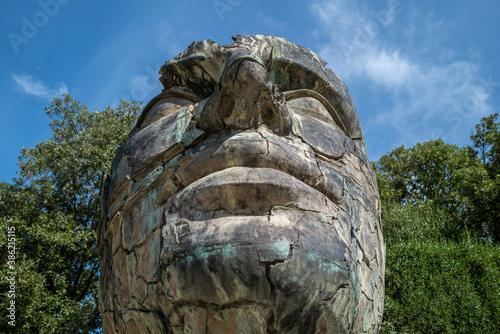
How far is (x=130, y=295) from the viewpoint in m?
2.55

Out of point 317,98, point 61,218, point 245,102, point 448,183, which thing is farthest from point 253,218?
point 448,183

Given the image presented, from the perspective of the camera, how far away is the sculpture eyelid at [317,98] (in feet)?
10.8

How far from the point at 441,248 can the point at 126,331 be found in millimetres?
8496

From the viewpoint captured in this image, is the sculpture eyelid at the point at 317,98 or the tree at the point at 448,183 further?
the tree at the point at 448,183

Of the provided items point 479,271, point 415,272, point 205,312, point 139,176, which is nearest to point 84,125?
point 415,272

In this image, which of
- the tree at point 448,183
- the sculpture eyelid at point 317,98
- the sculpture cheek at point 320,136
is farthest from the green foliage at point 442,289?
the sculpture cheek at point 320,136

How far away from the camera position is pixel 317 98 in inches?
133

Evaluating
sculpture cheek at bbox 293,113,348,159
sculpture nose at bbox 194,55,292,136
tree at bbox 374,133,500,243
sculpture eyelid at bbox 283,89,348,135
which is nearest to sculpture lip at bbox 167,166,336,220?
sculpture nose at bbox 194,55,292,136

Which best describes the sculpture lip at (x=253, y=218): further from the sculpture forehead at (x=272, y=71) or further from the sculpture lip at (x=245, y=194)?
the sculpture forehead at (x=272, y=71)

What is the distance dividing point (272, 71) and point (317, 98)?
41 cm

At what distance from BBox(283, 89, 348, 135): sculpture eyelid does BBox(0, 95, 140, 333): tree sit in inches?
312

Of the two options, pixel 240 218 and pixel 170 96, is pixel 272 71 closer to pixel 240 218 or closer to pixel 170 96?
pixel 170 96

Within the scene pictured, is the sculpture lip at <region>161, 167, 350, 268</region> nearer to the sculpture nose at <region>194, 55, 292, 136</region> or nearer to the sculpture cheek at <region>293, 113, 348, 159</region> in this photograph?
the sculpture nose at <region>194, 55, 292, 136</region>

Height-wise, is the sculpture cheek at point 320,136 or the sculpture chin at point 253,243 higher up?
the sculpture cheek at point 320,136
